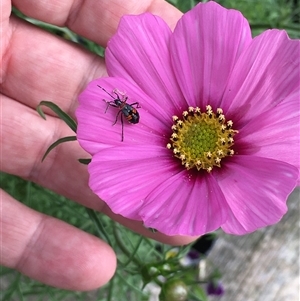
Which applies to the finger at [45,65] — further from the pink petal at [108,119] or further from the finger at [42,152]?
the pink petal at [108,119]

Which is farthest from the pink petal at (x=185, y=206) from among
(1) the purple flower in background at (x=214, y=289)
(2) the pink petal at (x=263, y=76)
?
(1) the purple flower in background at (x=214, y=289)

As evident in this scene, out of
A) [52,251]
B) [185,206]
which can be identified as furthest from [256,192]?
[52,251]

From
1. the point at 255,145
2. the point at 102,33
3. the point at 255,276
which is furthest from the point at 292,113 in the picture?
the point at 255,276

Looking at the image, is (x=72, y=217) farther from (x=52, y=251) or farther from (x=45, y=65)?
(x=45, y=65)

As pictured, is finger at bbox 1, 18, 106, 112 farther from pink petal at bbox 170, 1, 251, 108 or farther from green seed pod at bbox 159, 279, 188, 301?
green seed pod at bbox 159, 279, 188, 301

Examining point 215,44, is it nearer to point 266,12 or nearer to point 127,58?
point 127,58

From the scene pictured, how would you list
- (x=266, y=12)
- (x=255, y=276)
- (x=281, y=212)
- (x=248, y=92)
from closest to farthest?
(x=281, y=212) < (x=248, y=92) < (x=255, y=276) < (x=266, y=12)

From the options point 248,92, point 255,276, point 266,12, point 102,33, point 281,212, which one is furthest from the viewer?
point 266,12
